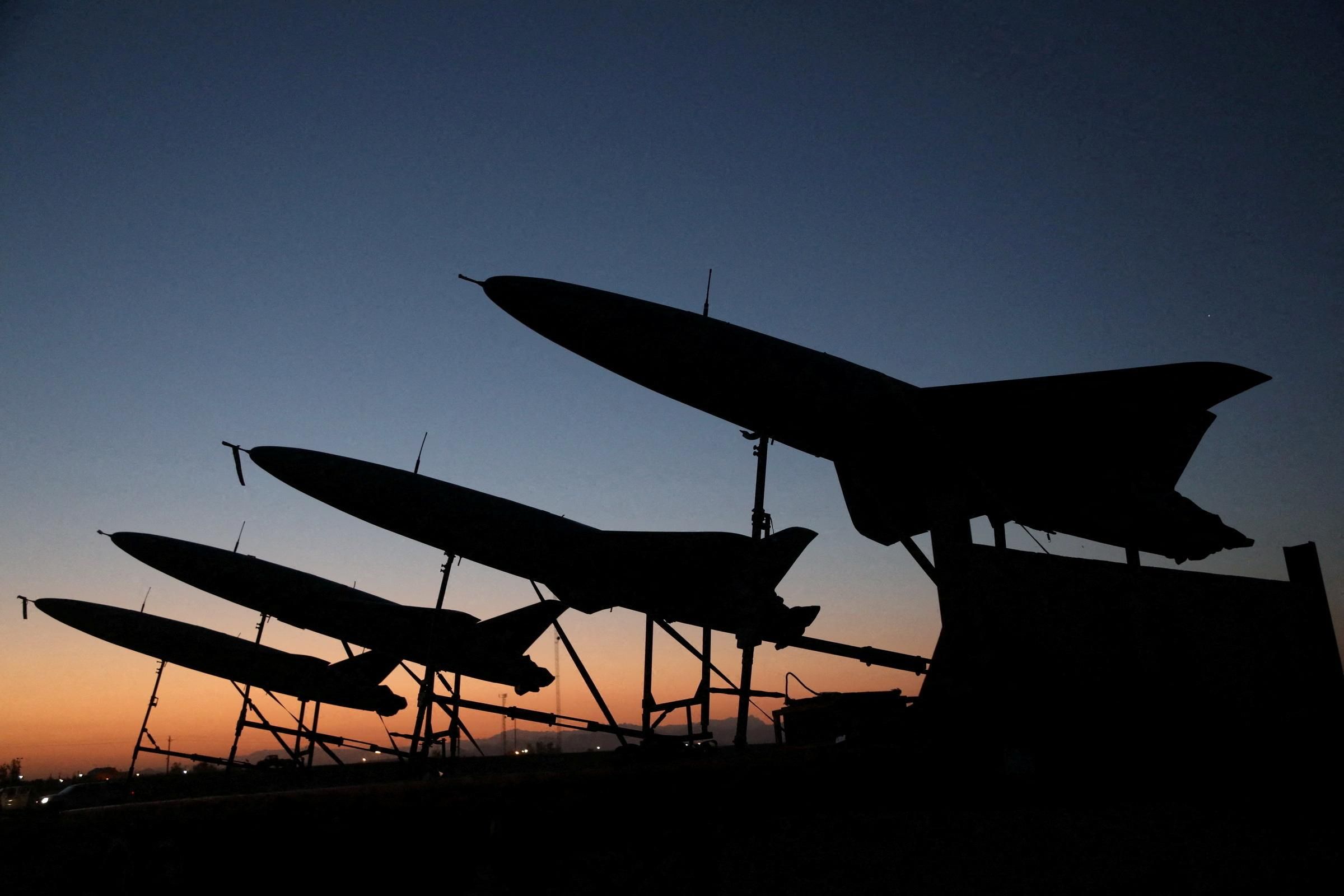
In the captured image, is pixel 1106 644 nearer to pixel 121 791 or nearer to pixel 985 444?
pixel 985 444

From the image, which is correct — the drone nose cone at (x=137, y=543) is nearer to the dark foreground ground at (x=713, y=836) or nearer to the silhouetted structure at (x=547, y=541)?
the silhouetted structure at (x=547, y=541)

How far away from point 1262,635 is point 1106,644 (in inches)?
81.2

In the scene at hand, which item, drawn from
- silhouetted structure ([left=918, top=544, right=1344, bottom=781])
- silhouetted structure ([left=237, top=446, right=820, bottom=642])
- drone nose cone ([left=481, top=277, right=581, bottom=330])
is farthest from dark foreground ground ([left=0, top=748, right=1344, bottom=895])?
silhouetted structure ([left=237, top=446, right=820, bottom=642])

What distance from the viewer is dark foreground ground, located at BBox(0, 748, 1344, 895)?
2.80 meters

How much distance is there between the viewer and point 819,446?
10.6 meters

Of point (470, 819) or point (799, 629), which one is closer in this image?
point (470, 819)

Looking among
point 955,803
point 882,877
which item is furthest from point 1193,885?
point 882,877

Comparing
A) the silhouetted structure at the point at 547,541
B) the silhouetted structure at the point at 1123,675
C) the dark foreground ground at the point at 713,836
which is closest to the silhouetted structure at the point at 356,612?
the silhouetted structure at the point at 547,541

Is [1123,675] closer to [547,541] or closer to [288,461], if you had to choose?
[547,541]

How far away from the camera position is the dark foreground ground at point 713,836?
2.80m

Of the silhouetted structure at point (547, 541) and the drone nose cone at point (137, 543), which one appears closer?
the silhouetted structure at point (547, 541)

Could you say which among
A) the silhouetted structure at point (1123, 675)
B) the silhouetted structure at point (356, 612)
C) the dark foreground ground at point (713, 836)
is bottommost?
the dark foreground ground at point (713, 836)

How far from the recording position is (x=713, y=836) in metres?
3.39

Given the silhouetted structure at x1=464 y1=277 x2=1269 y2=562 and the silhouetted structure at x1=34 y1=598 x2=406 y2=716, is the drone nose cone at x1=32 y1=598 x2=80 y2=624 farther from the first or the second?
the silhouetted structure at x1=464 y1=277 x2=1269 y2=562
